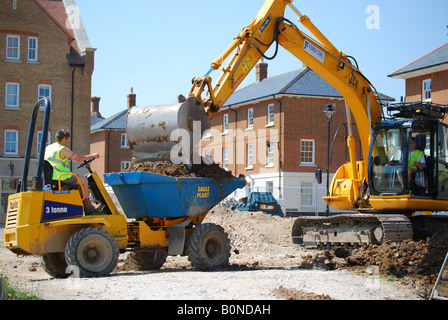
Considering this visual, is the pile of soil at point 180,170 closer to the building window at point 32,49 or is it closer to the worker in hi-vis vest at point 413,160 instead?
the worker in hi-vis vest at point 413,160

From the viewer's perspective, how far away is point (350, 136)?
14883 mm

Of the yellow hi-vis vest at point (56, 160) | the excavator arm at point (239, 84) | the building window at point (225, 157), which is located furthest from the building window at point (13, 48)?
the yellow hi-vis vest at point (56, 160)

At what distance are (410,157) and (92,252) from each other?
683cm

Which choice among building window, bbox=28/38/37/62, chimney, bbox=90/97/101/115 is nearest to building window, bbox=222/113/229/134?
building window, bbox=28/38/37/62

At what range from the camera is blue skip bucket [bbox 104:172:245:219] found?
1132 cm

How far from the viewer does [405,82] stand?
37.9m

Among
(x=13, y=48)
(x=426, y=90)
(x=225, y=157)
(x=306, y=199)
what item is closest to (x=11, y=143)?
(x=13, y=48)

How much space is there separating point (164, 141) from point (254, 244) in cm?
824

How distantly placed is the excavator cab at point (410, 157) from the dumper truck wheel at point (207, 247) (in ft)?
12.4

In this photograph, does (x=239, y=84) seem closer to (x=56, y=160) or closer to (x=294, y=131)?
(x=56, y=160)

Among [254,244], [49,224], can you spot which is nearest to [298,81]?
[254,244]

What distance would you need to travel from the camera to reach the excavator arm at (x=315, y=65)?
43.4 ft
